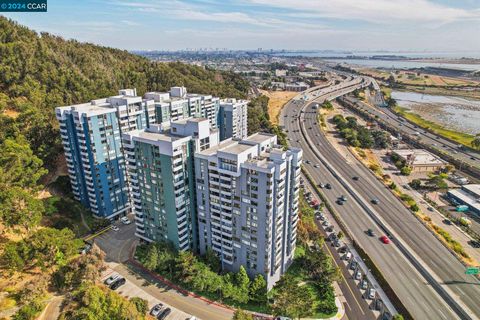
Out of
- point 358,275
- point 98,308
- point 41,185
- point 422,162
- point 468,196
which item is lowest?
point 358,275

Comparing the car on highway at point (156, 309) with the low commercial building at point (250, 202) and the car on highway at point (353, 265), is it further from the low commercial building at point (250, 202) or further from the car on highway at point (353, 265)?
the car on highway at point (353, 265)

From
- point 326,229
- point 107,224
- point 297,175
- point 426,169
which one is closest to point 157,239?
point 107,224

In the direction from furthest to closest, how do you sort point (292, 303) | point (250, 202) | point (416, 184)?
point (416, 184) < point (250, 202) < point (292, 303)

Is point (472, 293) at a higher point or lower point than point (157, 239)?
lower

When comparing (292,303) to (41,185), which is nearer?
(292,303)

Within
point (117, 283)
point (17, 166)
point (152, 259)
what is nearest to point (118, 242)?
point (117, 283)

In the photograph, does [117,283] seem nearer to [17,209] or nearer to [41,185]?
[17,209]

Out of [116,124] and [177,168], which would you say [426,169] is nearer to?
[177,168]
